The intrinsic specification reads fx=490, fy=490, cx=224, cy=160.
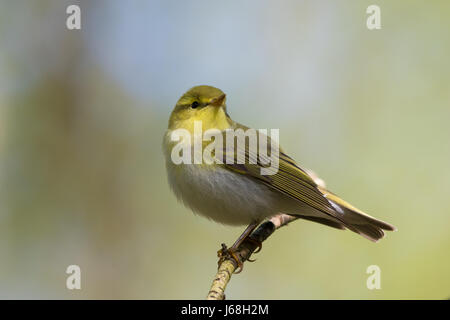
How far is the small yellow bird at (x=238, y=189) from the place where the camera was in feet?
11.1

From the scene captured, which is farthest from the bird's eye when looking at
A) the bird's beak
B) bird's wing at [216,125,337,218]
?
bird's wing at [216,125,337,218]

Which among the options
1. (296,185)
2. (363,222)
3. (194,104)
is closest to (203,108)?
(194,104)

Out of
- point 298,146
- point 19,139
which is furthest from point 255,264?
point 19,139

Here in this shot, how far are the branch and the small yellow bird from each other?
7 cm

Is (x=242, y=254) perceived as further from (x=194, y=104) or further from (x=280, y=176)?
(x=194, y=104)

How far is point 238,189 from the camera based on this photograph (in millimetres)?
3449

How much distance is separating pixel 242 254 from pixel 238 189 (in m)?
0.45

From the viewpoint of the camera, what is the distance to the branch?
8.28 feet

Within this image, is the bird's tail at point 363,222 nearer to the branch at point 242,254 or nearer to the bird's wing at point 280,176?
the bird's wing at point 280,176

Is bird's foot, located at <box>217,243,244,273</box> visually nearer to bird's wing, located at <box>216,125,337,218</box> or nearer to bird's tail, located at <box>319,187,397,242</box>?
bird's wing, located at <box>216,125,337,218</box>

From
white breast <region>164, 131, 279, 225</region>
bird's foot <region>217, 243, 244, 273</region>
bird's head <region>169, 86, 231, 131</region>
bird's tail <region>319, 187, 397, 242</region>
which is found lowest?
bird's foot <region>217, 243, 244, 273</region>

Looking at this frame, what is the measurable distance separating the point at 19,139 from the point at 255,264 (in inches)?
123

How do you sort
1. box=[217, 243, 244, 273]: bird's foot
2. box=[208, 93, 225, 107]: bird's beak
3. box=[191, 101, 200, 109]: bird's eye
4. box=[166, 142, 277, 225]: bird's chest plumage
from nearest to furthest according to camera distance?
box=[217, 243, 244, 273]: bird's foot → box=[166, 142, 277, 225]: bird's chest plumage → box=[208, 93, 225, 107]: bird's beak → box=[191, 101, 200, 109]: bird's eye

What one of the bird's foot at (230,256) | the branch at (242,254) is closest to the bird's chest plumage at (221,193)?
the branch at (242,254)
